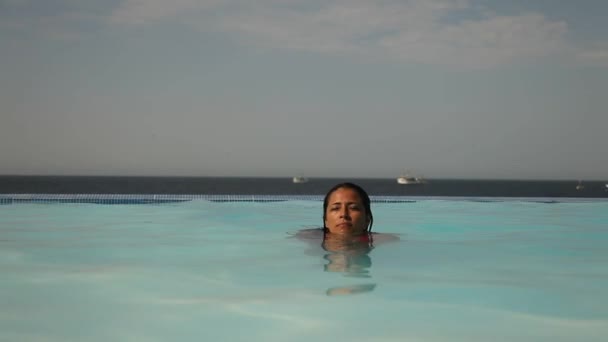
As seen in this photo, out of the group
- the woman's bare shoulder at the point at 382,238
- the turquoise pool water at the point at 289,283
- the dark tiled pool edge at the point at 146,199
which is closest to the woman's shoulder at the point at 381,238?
the woman's bare shoulder at the point at 382,238

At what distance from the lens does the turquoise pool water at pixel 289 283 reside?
318 cm

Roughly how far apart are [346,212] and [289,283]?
1.07 metres

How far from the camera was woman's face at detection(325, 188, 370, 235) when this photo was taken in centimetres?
530

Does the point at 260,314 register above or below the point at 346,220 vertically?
below

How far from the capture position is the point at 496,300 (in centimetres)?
395

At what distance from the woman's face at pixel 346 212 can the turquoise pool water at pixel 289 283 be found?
24 cm

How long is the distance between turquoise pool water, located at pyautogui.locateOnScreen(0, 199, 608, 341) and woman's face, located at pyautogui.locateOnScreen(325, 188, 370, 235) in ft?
0.79

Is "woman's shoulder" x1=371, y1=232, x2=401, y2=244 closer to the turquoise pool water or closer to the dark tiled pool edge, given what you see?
the turquoise pool water

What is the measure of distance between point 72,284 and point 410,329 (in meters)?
2.38

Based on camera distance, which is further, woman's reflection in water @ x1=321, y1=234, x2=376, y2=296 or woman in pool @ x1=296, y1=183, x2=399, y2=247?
woman in pool @ x1=296, y1=183, x2=399, y2=247

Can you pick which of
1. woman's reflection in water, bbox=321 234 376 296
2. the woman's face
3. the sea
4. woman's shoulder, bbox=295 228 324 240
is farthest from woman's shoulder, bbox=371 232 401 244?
the sea

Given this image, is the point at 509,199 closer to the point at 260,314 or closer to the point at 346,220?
the point at 346,220

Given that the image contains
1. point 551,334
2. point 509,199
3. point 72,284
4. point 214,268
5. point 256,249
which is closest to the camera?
point 551,334

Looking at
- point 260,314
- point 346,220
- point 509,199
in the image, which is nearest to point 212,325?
point 260,314
